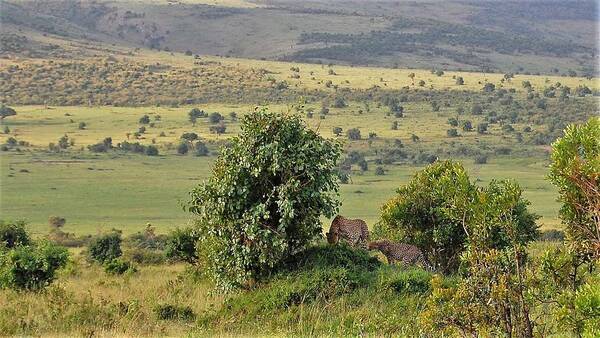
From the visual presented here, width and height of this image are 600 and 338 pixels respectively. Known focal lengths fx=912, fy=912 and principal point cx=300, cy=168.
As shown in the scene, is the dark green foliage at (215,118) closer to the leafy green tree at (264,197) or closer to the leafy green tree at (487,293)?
the leafy green tree at (264,197)

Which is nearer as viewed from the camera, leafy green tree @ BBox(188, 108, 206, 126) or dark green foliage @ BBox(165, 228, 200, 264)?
dark green foliage @ BBox(165, 228, 200, 264)

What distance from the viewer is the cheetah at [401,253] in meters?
16.6

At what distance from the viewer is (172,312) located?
14172 millimetres

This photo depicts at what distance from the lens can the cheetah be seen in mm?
16578

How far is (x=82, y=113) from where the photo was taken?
313 feet

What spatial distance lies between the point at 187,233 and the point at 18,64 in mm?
99481

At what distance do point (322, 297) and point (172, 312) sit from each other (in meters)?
2.42

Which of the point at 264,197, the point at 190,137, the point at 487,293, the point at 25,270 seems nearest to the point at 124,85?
the point at 190,137

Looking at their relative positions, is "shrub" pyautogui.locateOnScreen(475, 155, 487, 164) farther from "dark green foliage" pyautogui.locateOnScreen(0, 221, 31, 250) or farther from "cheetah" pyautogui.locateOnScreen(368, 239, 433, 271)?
"cheetah" pyautogui.locateOnScreen(368, 239, 433, 271)

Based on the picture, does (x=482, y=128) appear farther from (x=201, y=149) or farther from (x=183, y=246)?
(x=183, y=246)

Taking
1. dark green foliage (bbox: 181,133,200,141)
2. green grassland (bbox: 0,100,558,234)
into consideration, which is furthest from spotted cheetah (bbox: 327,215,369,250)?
dark green foliage (bbox: 181,133,200,141)

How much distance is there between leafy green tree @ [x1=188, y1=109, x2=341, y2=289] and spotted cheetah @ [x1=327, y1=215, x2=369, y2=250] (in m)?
1.14

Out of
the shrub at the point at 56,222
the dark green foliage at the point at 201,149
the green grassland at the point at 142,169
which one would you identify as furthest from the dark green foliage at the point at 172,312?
the dark green foliage at the point at 201,149

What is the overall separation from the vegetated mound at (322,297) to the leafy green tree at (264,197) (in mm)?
357
